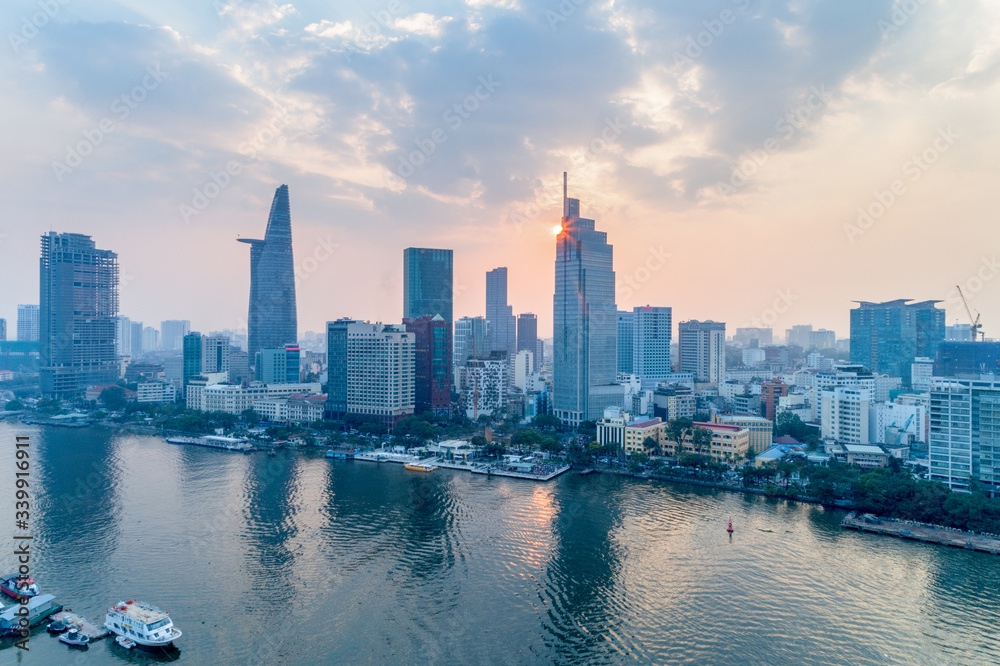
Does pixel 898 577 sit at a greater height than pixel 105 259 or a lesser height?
lesser

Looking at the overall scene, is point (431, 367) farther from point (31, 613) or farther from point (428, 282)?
point (31, 613)

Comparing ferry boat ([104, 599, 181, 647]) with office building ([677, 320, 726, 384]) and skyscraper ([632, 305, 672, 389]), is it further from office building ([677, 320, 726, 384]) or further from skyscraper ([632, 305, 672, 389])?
office building ([677, 320, 726, 384])

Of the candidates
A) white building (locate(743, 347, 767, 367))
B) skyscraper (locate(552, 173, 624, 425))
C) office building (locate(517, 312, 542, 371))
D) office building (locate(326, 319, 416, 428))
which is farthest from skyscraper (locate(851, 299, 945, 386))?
office building (locate(517, 312, 542, 371))

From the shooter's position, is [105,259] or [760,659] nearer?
[760,659]

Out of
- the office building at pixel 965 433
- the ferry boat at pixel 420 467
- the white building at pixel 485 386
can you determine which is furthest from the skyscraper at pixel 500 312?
the office building at pixel 965 433

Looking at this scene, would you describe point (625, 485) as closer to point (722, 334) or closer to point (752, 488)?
point (752, 488)

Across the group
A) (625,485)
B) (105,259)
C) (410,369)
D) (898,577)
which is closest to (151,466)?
(410,369)
